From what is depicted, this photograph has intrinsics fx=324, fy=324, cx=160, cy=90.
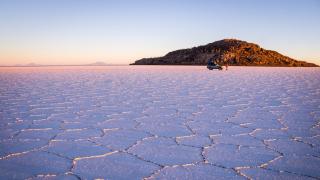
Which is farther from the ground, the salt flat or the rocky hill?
the rocky hill

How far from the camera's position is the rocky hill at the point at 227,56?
73.8 metres

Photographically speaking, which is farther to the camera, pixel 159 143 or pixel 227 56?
pixel 227 56

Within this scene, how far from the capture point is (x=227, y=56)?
7488 cm

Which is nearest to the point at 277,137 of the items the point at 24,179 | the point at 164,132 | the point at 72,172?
the point at 164,132

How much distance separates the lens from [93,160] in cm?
257

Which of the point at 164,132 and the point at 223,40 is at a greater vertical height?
the point at 223,40

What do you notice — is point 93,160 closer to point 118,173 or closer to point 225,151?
point 118,173

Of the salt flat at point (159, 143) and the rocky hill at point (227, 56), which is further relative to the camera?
→ the rocky hill at point (227, 56)

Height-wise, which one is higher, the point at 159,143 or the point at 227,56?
the point at 227,56

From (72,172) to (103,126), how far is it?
156 cm

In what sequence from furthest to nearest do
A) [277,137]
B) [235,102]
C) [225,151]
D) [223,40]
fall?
[223,40], [235,102], [277,137], [225,151]

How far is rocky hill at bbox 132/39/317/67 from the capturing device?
73750 mm

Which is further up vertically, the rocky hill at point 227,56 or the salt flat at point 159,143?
the rocky hill at point 227,56

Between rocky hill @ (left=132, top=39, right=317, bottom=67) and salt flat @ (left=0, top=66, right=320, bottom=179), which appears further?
rocky hill @ (left=132, top=39, right=317, bottom=67)
